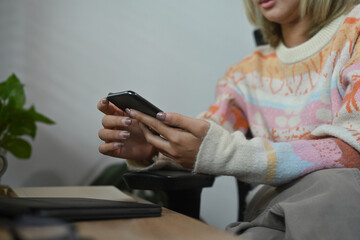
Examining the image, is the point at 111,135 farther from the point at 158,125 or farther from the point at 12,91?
the point at 12,91

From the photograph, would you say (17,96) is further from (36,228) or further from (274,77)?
(36,228)

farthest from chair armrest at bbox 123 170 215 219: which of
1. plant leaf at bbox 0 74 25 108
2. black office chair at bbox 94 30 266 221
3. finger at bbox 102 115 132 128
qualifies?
plant leaf at bbox 0 74 25 108

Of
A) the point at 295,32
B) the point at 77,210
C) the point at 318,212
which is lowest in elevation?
the point at 318,212

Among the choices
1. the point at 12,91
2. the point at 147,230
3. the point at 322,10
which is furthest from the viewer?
the point at 12,91

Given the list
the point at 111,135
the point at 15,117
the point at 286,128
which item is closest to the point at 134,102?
the point at 111,135

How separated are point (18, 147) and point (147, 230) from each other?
37.6 inches

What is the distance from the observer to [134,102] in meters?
0.68

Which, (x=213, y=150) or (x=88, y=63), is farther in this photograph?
(x=88, y=63)

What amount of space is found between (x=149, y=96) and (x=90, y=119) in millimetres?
257

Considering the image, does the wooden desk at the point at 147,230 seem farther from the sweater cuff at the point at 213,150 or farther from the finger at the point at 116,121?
the finger at the point at 116,121

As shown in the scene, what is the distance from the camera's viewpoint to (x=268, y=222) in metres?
0.65

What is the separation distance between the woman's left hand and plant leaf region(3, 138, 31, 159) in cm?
71

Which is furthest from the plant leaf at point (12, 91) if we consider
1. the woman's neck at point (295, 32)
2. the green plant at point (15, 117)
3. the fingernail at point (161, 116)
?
the woman's neck at point (295, 32)

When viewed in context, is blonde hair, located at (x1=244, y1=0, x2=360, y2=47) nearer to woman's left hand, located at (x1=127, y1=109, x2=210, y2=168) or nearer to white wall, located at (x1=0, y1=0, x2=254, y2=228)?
woman's left hand, located at (x1=127, y1=109, x2=210, y2=168)
